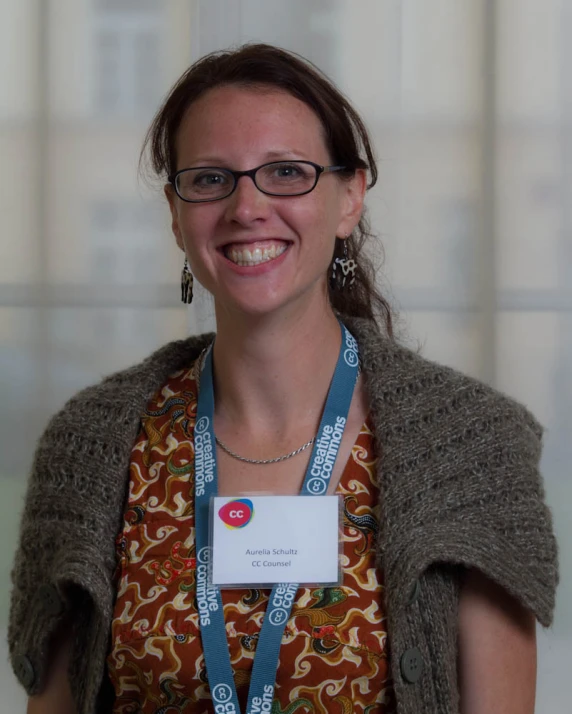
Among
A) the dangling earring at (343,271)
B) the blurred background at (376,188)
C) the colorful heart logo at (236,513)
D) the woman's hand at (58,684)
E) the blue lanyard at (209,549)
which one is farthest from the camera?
the blurred background at (376,188)

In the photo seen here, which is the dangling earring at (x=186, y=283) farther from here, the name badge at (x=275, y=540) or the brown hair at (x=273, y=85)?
the name badge at (x=275, y=540)

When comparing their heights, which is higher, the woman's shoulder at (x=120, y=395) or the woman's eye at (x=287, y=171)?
the woman's eye at (x=287, y=171)

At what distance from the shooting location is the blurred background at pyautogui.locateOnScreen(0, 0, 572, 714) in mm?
2615

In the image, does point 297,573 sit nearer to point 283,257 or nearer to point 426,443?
point 426,443

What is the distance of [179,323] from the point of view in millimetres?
2729

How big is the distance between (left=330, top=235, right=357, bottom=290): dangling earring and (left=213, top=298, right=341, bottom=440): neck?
0.48 feet

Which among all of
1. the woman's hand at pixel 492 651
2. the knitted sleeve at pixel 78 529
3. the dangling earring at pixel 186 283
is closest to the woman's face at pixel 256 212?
the dangling earring at pixel 186 283

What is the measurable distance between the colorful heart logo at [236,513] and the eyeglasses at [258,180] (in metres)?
0.48

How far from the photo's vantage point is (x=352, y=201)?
6.03 ft

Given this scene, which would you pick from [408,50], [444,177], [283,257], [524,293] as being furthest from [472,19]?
[283,257]

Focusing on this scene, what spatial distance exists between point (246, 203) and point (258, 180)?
56 mm

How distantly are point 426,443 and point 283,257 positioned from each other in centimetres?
37

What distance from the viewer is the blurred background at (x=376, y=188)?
2615mm

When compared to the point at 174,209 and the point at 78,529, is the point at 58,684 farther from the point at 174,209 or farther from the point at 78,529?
the point at 174,209
